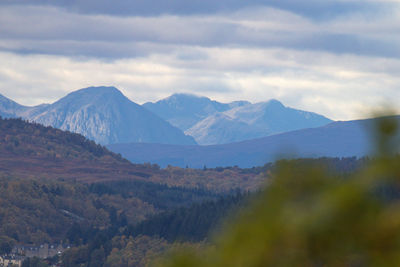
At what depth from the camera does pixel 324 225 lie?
3846 millimetres

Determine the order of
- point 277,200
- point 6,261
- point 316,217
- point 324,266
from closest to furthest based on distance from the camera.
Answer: point 316,217
point 324,266
point 277,200
point 6,261

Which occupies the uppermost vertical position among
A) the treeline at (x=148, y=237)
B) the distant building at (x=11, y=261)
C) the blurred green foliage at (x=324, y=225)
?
the blurred green foliage at (x=324, y=225)

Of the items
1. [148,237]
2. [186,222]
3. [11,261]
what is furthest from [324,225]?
[11,261]

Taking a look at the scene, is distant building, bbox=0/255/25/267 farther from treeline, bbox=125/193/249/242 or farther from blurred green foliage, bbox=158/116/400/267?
blurred green foliage, bbox=158/116/400/267

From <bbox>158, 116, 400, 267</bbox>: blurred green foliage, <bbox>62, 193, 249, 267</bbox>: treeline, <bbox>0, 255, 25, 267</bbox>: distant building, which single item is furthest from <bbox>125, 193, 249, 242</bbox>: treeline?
<bbox>158, 116, 400, 267</bbox>: blurred green foliage

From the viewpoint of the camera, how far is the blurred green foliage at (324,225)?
12.7ft

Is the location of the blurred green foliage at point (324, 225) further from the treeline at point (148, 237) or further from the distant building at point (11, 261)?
the distant building at point (11, 261)

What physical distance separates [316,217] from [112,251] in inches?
6761

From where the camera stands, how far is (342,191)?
386 cm

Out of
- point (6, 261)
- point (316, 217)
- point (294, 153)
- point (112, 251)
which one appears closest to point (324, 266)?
point (316, 217)

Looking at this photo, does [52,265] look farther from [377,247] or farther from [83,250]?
[377,247]

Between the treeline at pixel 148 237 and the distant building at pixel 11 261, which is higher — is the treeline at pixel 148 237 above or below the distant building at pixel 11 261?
above

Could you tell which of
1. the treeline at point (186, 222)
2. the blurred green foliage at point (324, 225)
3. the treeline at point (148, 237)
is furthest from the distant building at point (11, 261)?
the blurred green foliage at point (324, 225)

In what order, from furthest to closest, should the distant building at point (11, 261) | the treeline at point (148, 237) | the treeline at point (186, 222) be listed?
the distant building at point (11, 261) → the treeline at point (148, 237) → the treeline at point (186, 222)
